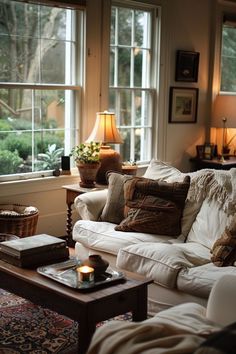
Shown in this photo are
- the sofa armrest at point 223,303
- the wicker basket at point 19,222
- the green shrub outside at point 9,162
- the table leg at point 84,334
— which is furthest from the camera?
the green shrub outside at point 9,162

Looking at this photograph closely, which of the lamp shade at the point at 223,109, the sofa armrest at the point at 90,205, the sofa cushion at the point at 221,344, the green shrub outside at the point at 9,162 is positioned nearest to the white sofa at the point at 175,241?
the sofa armrest at the point at 90,205

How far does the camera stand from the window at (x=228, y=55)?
640 centimetres

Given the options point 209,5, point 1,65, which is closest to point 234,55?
point 209,5

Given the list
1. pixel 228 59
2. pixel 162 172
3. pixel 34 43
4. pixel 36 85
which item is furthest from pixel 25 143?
pixel 228 59

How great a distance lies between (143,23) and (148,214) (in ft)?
8.79

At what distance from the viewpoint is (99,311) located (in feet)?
8.27

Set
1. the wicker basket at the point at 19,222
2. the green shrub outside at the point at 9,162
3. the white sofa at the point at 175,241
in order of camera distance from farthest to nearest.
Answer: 1. the green shrub outside at the point at 9,162
2. the wicker basket at the point at 19,222
3. the white sofa at the point at 175,241

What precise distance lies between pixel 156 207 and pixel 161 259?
0.60 metres

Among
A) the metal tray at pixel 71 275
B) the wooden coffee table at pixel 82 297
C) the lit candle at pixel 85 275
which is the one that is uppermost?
the lit candle at pixel 85 275

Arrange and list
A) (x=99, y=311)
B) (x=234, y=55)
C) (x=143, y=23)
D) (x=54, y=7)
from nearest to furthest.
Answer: (x=99, y=311), (x=54, y=7), (x=143, y=23), (x=234, y=55)

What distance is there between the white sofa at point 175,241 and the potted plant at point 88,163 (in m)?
0.48

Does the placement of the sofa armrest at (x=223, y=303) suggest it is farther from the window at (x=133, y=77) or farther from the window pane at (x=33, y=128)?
the window at (x=133, y=77)

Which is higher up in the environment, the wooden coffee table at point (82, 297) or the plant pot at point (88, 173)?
the plant pot at point (88, 173)

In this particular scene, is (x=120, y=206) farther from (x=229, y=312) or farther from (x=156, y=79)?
(x=156, y=79)
